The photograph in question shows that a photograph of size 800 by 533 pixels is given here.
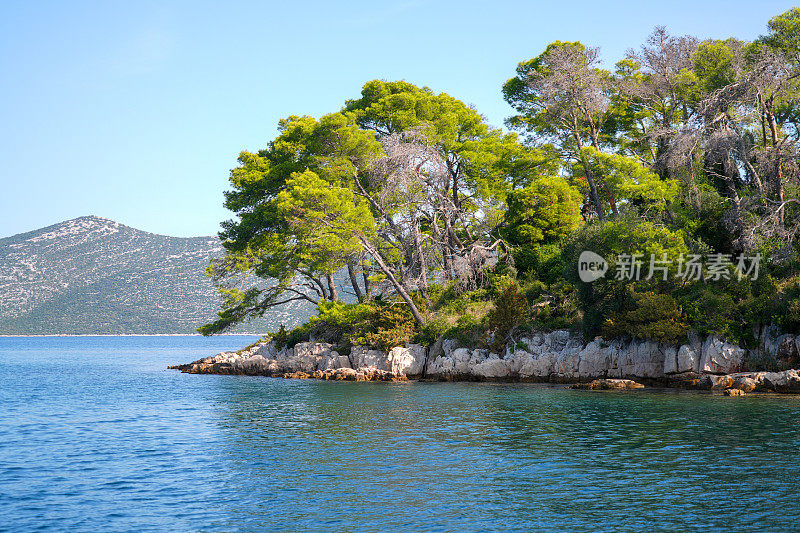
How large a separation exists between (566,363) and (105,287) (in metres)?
164

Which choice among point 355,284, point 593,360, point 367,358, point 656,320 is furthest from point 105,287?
point 656,320

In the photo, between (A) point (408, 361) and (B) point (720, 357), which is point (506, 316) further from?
(B) point (720, 357)

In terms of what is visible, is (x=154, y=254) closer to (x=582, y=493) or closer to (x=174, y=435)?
(x=174, y=435)

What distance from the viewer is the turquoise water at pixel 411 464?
13055mm

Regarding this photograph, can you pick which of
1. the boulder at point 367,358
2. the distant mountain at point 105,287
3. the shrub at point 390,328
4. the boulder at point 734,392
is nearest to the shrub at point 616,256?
the boulder at point 734,392

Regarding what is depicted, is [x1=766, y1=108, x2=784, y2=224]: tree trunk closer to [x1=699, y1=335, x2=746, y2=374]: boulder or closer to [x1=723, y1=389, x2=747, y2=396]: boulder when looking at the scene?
[x1=699, y1=335, x2=746, y2=374]: boulder

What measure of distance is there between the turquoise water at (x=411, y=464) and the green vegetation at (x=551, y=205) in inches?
293

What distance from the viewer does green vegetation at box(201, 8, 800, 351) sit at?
32781mm

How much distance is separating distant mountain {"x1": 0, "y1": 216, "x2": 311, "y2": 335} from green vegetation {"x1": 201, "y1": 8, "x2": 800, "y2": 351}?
350 ft

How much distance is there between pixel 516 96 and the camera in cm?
5109

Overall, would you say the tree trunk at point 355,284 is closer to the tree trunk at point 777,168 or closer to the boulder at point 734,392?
the boulder at point 734,392

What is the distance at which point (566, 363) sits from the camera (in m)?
36.4

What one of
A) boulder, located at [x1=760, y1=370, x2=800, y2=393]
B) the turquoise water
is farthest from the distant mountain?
boulder, located at [x1=760, y1=370, x2=800, y2=393]

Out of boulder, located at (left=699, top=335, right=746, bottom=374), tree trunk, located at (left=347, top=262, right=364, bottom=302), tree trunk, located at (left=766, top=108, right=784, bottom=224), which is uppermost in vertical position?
tree trunk, located at (left=766, top=108, right=784, bottom=224)
